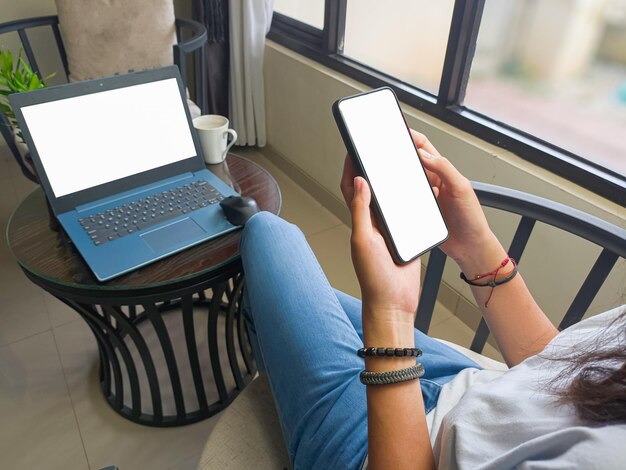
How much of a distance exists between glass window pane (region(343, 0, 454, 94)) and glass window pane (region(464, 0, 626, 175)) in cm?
16

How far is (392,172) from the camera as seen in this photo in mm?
639

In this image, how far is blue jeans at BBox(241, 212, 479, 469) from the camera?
0.57m

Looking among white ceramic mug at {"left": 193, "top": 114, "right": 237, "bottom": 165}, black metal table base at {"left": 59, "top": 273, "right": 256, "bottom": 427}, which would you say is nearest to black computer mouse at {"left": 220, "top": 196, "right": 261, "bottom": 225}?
black metal table base at {"left": 59, "top": 273, "right": 256, "bottom": 427}

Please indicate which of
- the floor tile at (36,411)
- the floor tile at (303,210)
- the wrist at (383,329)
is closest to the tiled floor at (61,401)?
the floor tile at (36,411)

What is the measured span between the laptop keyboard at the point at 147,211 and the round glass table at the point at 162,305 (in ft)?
0.21

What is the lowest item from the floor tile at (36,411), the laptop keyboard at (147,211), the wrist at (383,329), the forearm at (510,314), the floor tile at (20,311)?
the floor tile at (20,311)

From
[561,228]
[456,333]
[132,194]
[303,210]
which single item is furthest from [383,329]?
[303,210]

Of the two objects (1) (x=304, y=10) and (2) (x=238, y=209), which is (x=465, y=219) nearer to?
(2) (x=238, y=209)

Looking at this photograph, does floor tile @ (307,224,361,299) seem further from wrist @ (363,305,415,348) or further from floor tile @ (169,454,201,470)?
wrist @ (363,305,415,348)

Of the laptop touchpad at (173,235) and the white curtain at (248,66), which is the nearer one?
the laptop touchpad at (173,235)

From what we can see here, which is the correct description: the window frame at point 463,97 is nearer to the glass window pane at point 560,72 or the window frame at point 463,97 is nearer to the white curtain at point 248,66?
the glass window pane at point 560,72

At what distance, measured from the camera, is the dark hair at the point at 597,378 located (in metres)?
0.39

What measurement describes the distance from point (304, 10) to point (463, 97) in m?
1.01

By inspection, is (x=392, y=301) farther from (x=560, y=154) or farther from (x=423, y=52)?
(x=423, y=52)
